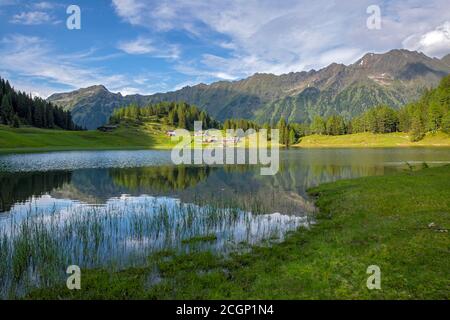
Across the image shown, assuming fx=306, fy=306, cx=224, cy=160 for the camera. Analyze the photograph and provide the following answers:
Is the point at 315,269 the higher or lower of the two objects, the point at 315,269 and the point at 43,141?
the lower

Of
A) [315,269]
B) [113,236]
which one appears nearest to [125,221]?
[113,236]

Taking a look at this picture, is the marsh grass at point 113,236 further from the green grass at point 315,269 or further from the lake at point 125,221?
the green grass at point 315,269

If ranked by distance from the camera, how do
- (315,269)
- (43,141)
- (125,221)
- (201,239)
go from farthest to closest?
(43,141) → (125,221) → (201,239) → (315,269)

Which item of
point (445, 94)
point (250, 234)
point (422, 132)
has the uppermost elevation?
point (445, 94)

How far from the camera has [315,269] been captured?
14.8 meters

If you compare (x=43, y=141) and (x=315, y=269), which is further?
(x=43, y=141)

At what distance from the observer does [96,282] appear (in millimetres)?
14438

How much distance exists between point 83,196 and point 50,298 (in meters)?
29.8

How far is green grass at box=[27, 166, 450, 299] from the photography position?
1251cm

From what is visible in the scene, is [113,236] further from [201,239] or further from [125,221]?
[201,239]

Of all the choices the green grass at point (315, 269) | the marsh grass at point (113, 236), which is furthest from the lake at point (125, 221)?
the green grass at point (315, 269)

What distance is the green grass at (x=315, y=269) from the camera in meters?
12.5
